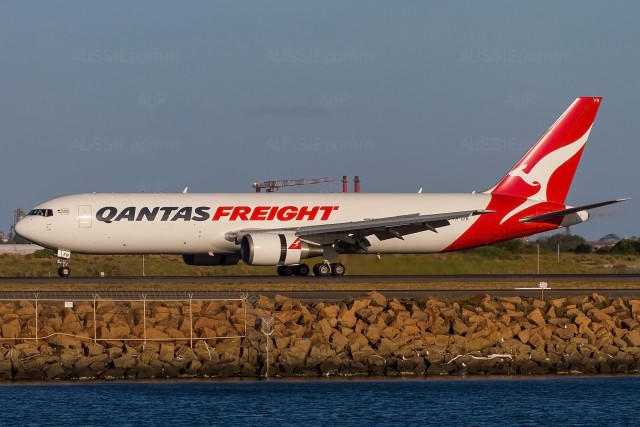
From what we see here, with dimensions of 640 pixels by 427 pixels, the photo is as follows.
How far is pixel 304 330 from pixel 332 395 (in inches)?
198

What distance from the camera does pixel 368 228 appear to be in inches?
2135

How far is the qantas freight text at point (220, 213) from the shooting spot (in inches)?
2126

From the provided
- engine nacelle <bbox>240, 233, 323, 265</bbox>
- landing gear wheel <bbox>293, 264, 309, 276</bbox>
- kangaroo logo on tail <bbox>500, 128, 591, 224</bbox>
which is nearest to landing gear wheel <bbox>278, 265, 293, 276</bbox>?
landing gear wheel <bbox>293, 264, 309, 276</bbox>

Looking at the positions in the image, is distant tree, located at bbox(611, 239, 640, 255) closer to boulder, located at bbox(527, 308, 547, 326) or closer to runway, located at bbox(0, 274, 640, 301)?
runway, located at bbox(0, 274, 640, 301)

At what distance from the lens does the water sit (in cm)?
2753

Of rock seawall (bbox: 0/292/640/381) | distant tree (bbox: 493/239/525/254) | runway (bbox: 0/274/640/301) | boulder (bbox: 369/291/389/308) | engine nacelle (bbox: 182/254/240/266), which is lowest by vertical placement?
rock seawall (bbox: 0/292/640/381)

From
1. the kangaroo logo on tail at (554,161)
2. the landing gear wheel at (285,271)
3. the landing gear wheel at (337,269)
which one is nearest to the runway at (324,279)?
the landing gear wheel at (337,269)

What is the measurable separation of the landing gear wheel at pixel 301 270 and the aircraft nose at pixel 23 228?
11137 mm

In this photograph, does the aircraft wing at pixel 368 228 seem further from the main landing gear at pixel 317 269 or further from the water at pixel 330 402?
the water at pixel 330 402

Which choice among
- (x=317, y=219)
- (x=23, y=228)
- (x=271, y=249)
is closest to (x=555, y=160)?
(x=317, y=219)

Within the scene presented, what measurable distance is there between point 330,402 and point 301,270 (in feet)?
85.6

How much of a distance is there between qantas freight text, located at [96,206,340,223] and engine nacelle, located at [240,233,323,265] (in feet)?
7.26

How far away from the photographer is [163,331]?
35.2m

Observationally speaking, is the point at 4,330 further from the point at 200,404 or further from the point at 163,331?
the point at 200,404
